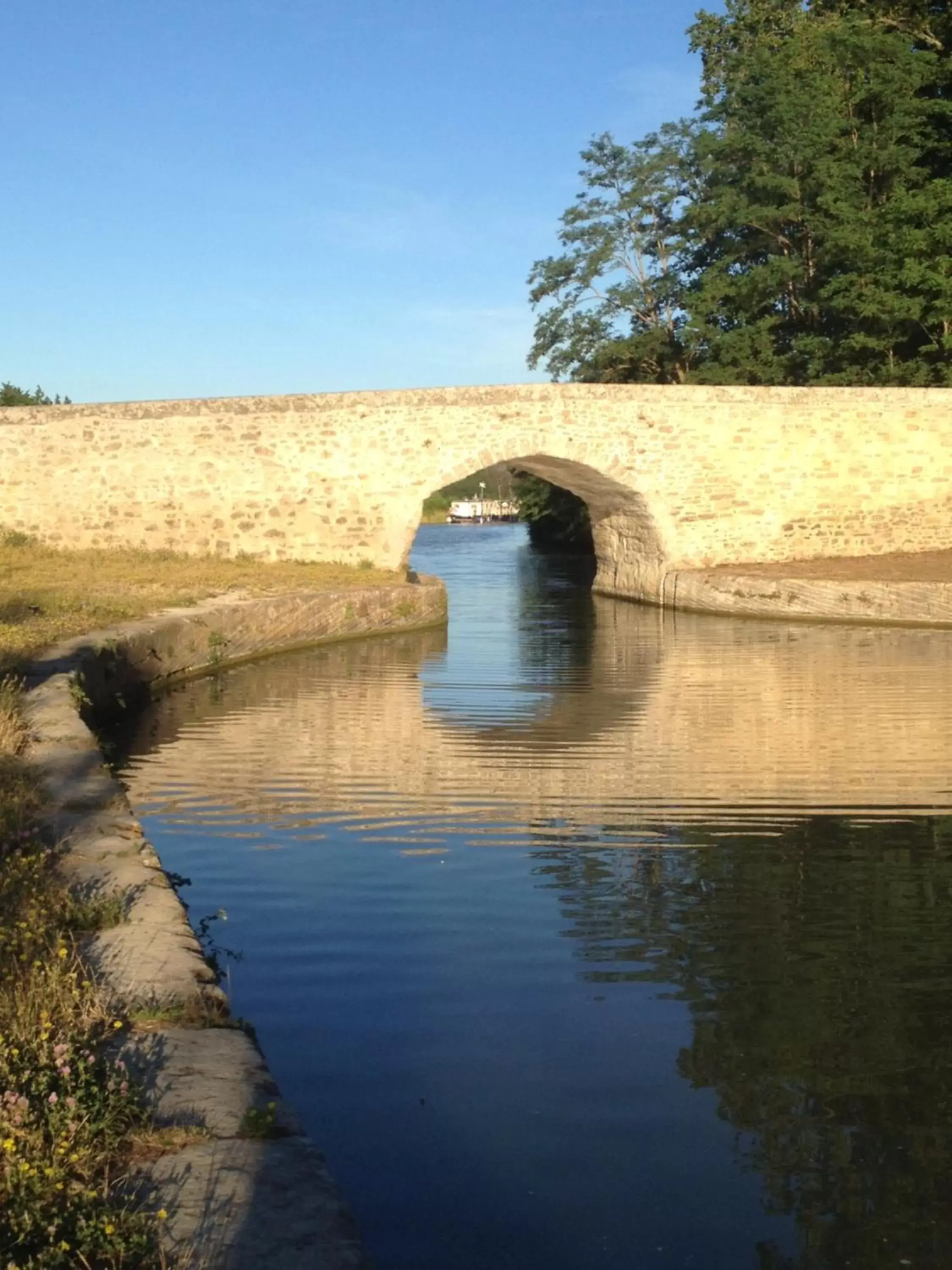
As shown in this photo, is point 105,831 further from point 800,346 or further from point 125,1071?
point 800,346

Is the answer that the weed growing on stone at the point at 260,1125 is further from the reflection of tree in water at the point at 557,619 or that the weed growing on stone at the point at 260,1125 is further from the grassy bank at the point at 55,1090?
A: the reflection of tree in water at the point at 557,619

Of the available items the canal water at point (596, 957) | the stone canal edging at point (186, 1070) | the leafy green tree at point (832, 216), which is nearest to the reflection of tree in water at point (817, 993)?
the canal water at point (596, 957)

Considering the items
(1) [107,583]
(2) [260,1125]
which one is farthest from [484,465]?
→ (2) [260,1125]

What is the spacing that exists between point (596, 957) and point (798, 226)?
23.8 meters

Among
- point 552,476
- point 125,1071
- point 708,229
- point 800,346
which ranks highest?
point 708,229

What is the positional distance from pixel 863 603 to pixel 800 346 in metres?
9.47

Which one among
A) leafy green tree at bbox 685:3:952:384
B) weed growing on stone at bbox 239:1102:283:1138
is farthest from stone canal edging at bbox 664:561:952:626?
weed growing on stone at bbox 239:1102:283:1138

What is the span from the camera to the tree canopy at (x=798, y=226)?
2314 cm

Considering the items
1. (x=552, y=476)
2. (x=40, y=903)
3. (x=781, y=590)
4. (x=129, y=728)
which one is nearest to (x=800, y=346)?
(x=552, y=476)

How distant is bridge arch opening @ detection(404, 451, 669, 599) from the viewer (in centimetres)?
1850

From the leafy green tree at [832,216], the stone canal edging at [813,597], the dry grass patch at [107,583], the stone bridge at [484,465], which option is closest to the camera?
the dry grass patch at [107,583]

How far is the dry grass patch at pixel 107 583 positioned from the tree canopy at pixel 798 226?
35.2 ft

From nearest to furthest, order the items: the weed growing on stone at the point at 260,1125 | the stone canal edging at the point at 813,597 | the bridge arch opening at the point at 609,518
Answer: the weed growing on stone at the point at 260,1125
the stone canal edging at the point at 813,597
the bridge arch opening at the point at 609,518

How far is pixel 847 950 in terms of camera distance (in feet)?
17.6
